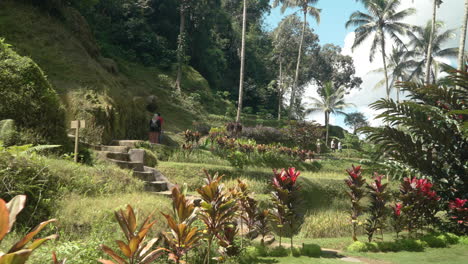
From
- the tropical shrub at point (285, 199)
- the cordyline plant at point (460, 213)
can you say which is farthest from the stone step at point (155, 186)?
the cordyline plant at point (460, 213)

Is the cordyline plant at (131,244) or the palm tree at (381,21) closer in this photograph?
the cordyline plant at (131,244)

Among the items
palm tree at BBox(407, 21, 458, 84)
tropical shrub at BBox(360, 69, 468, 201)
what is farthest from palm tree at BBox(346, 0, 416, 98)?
tropical shrub at BBox(360, 69, 468, 201)

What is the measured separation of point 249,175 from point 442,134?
6147mm

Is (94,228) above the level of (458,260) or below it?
above

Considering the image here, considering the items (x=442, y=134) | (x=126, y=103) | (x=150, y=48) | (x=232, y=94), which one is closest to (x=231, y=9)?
(x=232, y=94)

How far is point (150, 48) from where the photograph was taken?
2828cm

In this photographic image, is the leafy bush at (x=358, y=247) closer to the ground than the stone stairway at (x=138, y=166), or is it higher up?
closer to the ground

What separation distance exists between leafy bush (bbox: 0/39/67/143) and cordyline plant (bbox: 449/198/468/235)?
892cm

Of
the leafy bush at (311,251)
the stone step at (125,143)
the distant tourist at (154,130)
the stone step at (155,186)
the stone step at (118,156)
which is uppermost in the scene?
the distant tourist at (154,130)

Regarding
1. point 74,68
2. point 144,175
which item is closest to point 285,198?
point 144,175

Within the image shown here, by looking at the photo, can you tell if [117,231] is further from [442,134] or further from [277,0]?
[277,0]

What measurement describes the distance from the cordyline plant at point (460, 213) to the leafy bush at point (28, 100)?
29.3 feet

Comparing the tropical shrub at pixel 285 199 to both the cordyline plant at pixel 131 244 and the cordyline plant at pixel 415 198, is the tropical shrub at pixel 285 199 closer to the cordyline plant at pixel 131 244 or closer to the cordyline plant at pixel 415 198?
the cordyline plant at pixel 415 198

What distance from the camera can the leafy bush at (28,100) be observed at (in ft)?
22.0
